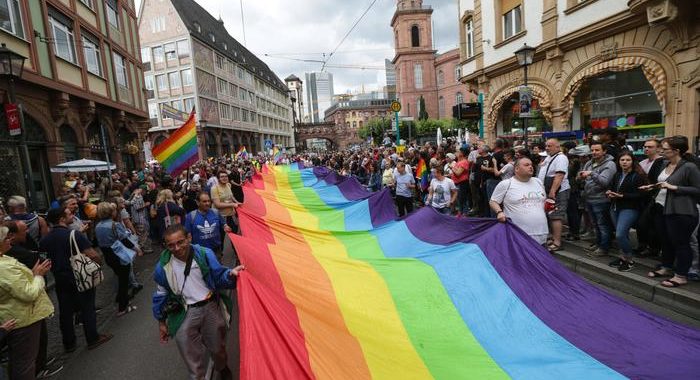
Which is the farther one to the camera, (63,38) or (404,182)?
(63,38)

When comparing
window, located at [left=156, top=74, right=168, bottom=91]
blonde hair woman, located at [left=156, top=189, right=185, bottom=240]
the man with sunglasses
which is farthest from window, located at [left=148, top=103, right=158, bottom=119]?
the man with sunglasses

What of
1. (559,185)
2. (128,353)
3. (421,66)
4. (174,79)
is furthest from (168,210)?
(421,66)

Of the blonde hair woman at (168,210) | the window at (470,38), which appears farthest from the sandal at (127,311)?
the window at (470,38)

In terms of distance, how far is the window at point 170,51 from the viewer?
38425mm

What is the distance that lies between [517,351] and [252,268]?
2.46 meters

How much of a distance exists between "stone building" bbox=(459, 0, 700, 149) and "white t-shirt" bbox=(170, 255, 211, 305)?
12.1 m

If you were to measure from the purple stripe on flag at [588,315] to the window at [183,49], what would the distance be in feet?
133

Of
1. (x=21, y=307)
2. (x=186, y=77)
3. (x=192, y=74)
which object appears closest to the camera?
(x=21, y=307)

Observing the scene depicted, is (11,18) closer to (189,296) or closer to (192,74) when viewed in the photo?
(189,296)

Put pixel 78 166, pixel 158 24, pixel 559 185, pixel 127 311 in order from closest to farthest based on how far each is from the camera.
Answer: pixel 127 311 < pixel 559 185 < pixel 78 166 < pixel 158 24

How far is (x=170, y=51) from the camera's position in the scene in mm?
38625

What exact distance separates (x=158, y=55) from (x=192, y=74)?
5.18 meters

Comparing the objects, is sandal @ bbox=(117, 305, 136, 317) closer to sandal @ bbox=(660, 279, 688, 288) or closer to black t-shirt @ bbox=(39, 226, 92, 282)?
black t-shirt @ bbox=(39, 226, 92, 282)

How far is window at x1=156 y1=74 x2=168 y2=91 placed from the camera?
39469mm
